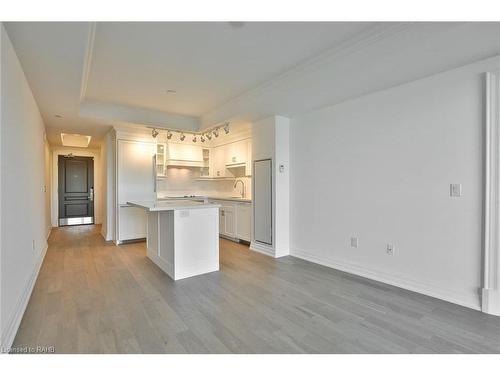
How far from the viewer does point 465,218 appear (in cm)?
254

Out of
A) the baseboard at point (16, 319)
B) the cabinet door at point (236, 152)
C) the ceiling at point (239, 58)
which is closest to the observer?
the baseboard at point (16, 319)

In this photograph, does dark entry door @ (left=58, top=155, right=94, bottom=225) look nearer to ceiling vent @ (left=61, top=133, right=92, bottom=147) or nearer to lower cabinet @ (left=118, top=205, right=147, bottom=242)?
ceiling vent @ (left=61, top=133, right=92, bottom=147)

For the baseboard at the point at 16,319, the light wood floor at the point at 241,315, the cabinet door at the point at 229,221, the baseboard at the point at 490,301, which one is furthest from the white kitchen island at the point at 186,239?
the baseboard at the point at 490,301

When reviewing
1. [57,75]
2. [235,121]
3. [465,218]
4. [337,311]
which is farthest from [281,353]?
[235,121]

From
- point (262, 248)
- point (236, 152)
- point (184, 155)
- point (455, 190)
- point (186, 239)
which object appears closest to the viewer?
point (455, 190)

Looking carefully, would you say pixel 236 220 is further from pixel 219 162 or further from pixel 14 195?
pixel 14 195

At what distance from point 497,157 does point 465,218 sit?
626 millimetres

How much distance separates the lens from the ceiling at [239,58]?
2092mm

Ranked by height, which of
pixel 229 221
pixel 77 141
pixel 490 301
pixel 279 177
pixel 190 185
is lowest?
pixel 490 301

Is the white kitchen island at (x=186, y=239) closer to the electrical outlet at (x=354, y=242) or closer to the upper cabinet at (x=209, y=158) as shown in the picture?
the electrical outlet at (x=354, y=242)

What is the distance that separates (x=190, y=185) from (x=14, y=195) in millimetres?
4383

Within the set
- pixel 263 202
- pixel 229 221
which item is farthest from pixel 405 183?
pixel 229 221

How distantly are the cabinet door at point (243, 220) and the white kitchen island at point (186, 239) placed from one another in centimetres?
149

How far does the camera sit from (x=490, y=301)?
92.5 inches
